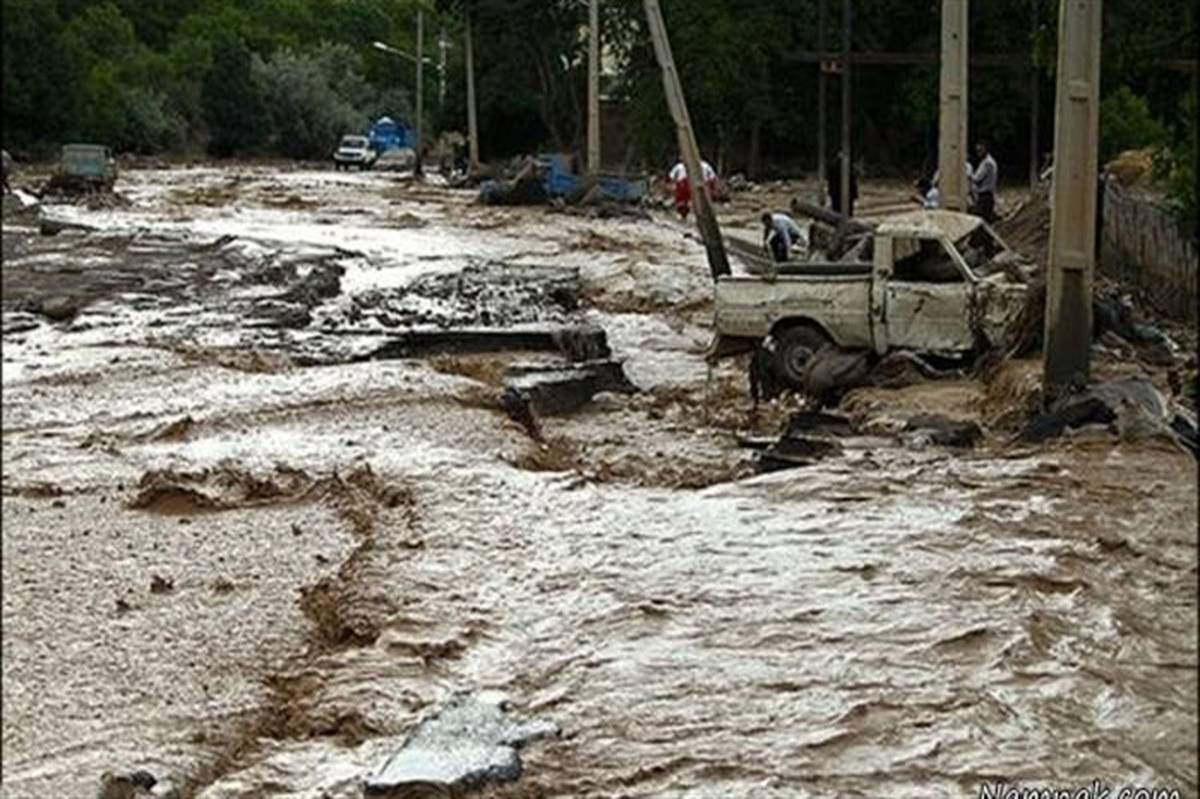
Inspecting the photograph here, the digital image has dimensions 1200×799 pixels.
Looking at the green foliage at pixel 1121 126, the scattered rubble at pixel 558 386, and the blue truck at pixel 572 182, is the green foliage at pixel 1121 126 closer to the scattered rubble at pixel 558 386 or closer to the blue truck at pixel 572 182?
the blue truck at pixel 572 182

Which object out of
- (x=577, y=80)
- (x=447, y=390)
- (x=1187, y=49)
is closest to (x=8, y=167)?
(x=1187, y=49)

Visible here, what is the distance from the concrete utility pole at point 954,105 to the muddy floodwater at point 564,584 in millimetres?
3846

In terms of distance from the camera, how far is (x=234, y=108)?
7.24 metres

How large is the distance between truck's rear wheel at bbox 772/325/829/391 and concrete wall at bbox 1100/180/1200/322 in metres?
3.66

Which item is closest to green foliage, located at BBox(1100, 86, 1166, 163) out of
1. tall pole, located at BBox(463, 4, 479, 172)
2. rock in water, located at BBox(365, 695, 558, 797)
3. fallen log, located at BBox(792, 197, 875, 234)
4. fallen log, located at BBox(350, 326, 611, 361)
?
fallen log, located at BBox(792, 197, 875, 234)

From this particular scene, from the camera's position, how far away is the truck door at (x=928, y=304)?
17844 millimetres

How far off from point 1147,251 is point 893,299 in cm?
619

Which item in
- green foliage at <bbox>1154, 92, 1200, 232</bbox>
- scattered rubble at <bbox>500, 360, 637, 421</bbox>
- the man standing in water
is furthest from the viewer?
the man standing in water

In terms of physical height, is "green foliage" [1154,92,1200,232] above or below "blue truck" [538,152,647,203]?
above

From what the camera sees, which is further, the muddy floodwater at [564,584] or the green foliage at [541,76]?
the muddy floodwater at [564,584]

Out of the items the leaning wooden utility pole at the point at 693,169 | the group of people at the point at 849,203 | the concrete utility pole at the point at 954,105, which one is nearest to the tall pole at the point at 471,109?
the group of people at the point at 849,203

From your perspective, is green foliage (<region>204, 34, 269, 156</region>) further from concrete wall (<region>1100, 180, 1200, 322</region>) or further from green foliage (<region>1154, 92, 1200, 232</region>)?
concrete wall (<region>1100, 180, 1200, 322</region>)

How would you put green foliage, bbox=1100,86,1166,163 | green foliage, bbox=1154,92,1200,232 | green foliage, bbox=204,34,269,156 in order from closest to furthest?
green foliage, bbox=204,34,269,156 → green foliage, bbox=1154,92,1200,232 → green foliage, bbox=1100,86,1166,163

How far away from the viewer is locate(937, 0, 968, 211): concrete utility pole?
22172 millimetres
